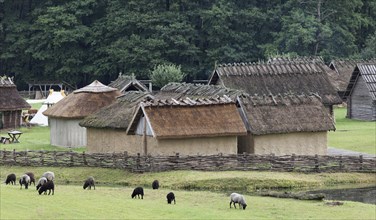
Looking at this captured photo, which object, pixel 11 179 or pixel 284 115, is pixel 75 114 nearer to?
pixel 284 115

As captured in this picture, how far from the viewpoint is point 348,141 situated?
57.8 m

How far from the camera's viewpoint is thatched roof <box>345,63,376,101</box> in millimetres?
72438

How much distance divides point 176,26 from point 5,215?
2720 inches

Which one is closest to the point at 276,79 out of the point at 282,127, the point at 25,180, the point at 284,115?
the point at 284,115

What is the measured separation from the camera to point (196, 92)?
56.5 meters

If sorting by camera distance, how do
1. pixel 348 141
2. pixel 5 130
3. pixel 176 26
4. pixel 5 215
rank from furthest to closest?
pixel 176 26 < pixel 5 130 < pixel 348 141 < pixel 5 215

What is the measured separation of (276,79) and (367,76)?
756 cm

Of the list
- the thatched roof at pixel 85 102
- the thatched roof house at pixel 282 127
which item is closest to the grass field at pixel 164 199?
the thatched roof house at pixel 282 127

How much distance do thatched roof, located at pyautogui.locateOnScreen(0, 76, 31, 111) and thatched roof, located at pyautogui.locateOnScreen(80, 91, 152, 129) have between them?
49.7 feet

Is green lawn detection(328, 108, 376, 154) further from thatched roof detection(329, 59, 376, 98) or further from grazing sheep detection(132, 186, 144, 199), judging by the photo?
grazing sheep detection(132, 186, 144, 199)

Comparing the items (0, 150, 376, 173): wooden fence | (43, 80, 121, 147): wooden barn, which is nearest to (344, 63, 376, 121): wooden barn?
(43, 80, 121, 147): wooden barn

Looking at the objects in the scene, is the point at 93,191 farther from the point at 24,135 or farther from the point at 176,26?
the point at 176,26

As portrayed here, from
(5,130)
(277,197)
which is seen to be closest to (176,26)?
(5,130)

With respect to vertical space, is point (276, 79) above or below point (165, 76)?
below
